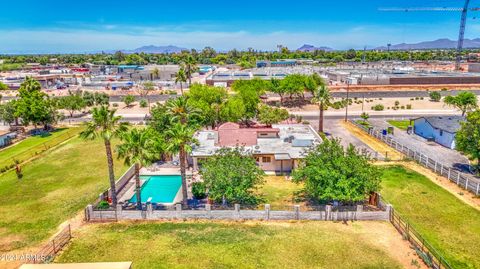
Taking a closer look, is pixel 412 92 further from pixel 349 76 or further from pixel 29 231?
pixel 29 231

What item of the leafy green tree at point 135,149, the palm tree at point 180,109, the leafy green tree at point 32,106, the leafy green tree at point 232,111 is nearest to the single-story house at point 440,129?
the leafy green tree at point 232,111

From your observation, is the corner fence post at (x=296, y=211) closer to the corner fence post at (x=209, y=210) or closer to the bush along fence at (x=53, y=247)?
the corner fence post at (x=209, y=210)

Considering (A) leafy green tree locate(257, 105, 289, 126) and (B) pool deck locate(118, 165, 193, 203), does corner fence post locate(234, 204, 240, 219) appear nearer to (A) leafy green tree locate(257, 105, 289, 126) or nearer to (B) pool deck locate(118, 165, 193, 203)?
(B) pool deck locate(118, 165, 193, 203)

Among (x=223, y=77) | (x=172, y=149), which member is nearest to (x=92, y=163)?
(x=172, y=149)

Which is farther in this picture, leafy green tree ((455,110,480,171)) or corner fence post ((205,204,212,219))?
leafy green tree ((455,110,480,171))

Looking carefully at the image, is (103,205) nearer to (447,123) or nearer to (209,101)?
(209,101)

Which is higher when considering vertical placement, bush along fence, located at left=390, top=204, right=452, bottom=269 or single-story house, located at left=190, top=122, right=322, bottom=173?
single-story house, located at left=190, top=122, right=322, bottom=173

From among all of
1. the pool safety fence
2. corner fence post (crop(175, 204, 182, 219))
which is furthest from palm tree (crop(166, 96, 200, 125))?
the pool safety fence
